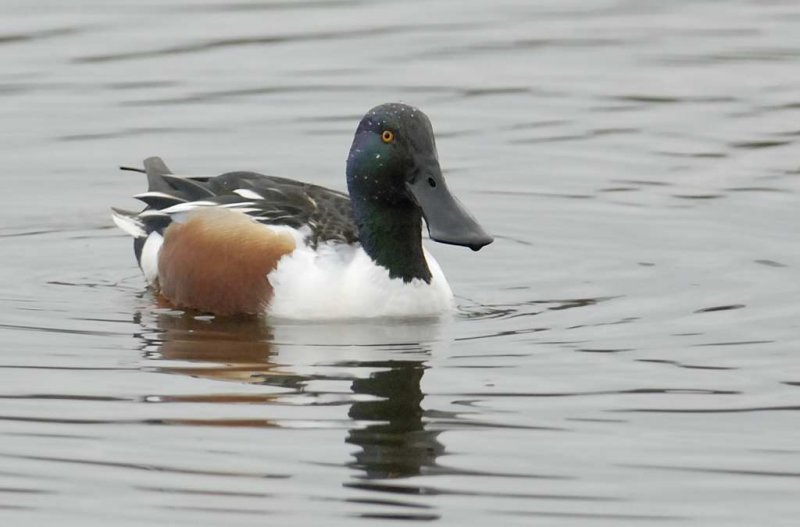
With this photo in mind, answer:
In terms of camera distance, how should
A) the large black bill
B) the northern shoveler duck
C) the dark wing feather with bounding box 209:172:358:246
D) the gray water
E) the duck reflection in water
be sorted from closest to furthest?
the gray water → the duck reflection in water → the large black bill → the northern shoveler duck → the dark wing feather with bounding box 209:172:358:246

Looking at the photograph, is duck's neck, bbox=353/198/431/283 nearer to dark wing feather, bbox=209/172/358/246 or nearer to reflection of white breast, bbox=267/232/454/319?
reflection of white breast, bbox=267/232/454/319

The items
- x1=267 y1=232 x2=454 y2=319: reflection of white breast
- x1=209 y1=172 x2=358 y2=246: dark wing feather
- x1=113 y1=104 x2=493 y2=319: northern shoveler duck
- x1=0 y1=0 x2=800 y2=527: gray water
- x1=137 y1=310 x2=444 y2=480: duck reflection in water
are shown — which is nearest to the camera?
x1=0 y1=0 x2=800 y2=527: gray water

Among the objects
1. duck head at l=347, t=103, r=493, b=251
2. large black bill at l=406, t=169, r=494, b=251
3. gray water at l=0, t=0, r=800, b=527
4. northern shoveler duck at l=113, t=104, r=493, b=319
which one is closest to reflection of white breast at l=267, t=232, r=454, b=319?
northern shoveler duck at l=113, t=104, r=493, b=319

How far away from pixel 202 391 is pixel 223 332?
1.34m

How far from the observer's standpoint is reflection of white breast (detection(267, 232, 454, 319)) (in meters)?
9.30

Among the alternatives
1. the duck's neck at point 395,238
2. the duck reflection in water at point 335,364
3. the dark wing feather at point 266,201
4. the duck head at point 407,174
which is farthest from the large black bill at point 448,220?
→ the dark wing feather at point 266,201

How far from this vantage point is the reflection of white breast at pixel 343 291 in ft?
30.5

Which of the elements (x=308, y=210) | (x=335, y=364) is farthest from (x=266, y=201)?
(x=335, y=364)

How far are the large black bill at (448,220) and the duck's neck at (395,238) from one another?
0.35 m

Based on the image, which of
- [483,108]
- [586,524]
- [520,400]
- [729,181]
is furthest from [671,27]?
[586,524]

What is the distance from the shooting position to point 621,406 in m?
7.64

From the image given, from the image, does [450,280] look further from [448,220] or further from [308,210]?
[448,220]

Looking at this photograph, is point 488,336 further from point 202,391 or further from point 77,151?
point 77,151

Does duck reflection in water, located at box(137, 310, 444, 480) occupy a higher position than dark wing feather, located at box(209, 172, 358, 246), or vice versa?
dark wing feather, located at box(209, 172, 358, 246)
